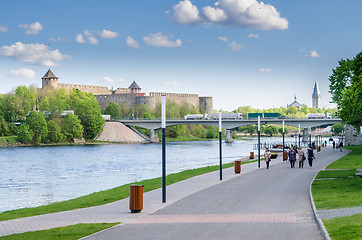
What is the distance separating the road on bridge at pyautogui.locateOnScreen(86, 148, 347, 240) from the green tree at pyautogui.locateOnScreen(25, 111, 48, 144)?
87177 mm

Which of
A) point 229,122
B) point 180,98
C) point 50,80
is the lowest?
point 229,122

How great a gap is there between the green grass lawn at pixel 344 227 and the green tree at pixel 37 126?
95.4m

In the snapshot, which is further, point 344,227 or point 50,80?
point 50,80

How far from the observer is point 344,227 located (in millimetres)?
10789

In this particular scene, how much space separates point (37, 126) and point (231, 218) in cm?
9384

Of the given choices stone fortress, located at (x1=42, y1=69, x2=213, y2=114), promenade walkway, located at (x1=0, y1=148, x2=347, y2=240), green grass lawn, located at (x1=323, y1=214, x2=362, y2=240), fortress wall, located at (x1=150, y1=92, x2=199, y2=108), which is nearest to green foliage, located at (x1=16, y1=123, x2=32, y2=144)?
stone fortress, located at (x1=42, y1=69, x2=213, y2=114)

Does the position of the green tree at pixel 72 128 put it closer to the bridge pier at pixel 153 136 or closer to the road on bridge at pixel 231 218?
the bridge pier at pixel 153 136

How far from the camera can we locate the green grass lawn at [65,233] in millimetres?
11383

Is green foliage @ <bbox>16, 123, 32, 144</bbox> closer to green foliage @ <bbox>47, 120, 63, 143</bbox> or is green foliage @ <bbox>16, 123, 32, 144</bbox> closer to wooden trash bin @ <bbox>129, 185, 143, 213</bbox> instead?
green foliage @ <bbox>47, 120, 63, 143</bbox>

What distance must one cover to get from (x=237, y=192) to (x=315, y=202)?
4.08 meters

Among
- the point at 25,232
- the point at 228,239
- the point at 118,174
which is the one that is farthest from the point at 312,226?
the point at 118,174

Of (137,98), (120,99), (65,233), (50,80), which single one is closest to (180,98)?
(137,98)

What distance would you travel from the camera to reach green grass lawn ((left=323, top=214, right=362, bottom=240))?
32.6 ft

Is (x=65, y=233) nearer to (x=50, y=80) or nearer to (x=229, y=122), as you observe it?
(x=229, y=122)
